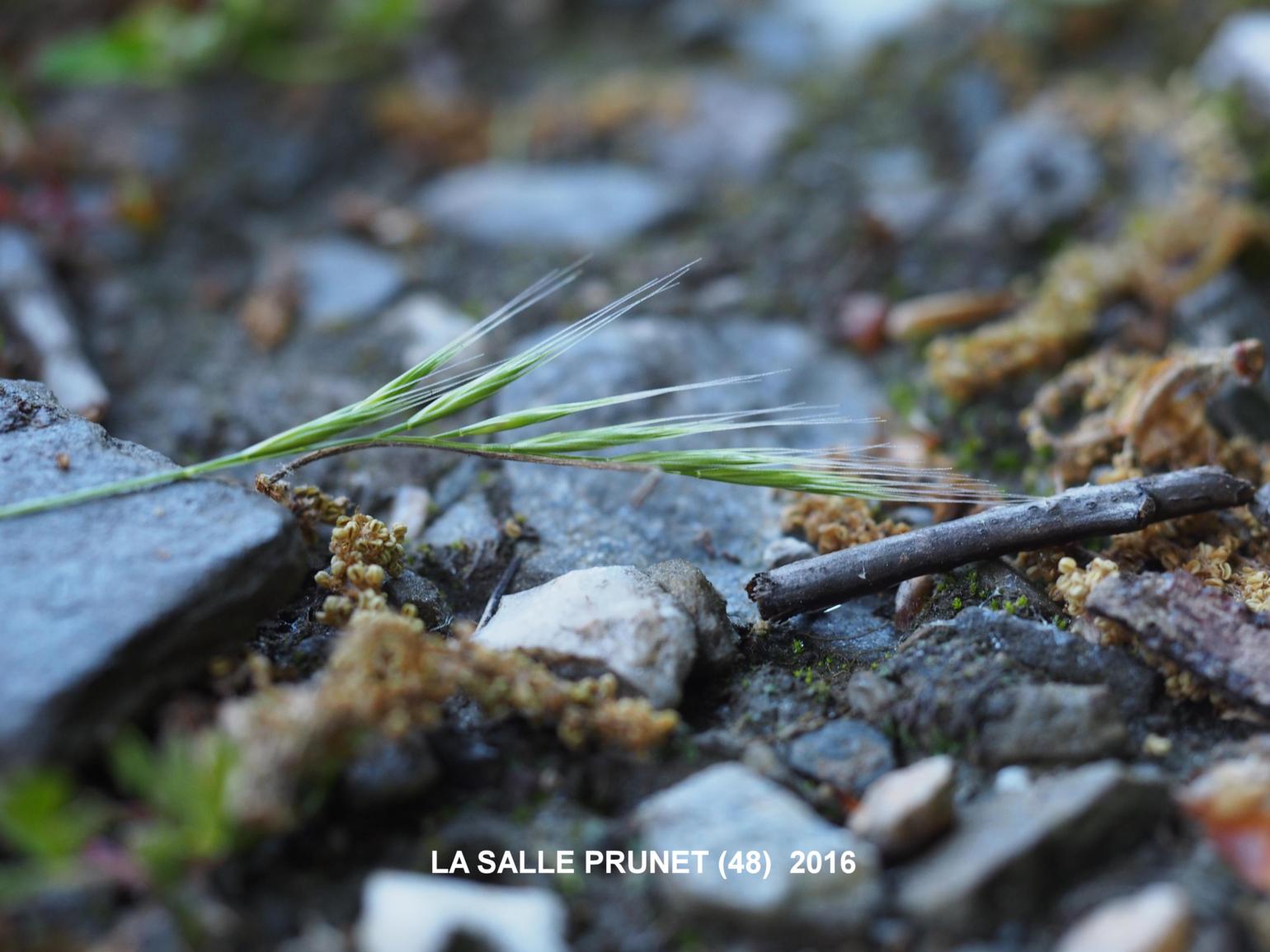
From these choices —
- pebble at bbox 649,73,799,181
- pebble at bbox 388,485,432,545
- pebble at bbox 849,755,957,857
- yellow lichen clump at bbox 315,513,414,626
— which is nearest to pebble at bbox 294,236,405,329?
pebble at bbox 388,485,432,545

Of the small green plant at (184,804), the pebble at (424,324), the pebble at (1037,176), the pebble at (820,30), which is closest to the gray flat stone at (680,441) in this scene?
the pebble at (424,324)

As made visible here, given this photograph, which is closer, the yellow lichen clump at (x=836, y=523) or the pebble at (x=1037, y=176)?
the yellow lichen clump at (x=836, y=523)

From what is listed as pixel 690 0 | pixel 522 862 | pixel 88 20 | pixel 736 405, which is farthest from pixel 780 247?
pixel 88 20

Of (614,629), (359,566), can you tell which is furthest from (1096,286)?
(359,566)

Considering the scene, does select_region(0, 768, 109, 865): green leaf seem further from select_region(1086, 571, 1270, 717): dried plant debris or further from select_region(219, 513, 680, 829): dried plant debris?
select_region(1086, 571, 1270, 717): dried plant debris

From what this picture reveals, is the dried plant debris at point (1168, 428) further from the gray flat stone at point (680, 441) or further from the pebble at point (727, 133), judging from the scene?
the pebble at point (727, 133)

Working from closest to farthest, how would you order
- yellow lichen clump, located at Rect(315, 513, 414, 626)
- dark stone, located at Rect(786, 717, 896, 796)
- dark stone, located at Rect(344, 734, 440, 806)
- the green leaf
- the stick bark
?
the green leaf < dark stone, located at Rect(344, 734, 440, 806) < dark stone, located at Rect(786, 717, 896, 796) < yellow lichen clump, located at Rect(315, 513, 414, 626) < the stick bark

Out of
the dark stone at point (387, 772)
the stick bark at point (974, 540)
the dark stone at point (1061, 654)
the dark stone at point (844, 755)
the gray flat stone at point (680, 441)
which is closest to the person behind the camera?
the dark stone at point (387, 772)
